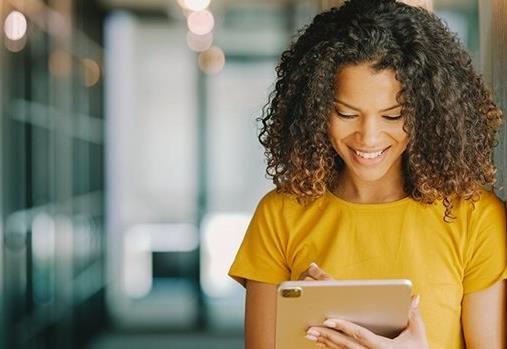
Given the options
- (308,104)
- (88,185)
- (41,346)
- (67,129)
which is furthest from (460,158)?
(88,185)

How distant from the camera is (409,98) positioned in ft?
4.82

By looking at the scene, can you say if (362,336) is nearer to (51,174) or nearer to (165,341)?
(51,174)

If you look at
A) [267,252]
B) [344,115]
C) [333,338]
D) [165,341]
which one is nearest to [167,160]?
[165,341]

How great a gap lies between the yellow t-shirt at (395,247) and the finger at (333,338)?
6.3 inches

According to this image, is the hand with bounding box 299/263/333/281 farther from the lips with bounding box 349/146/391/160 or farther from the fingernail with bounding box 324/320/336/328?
the lips with bounding box 349/146/391/160

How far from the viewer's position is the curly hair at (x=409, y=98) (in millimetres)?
1481

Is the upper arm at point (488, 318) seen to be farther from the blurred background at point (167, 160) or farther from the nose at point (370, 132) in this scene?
the blurred background at point (167, 160)

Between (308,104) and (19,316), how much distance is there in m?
3.02

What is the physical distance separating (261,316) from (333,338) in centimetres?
24

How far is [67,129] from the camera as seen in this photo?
5859mm

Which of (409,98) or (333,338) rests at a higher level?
(409,98)

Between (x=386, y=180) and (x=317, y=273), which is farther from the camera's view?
(x=386, y=180)

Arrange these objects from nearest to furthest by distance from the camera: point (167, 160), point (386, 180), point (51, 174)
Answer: point (386, 180) < point (51, 174) < point (167, 160)

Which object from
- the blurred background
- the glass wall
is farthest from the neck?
the blurred background
